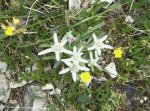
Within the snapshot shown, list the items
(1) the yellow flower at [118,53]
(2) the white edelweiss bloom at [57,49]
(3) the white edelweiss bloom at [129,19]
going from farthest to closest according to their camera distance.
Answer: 1. (3) the white edelweiss bloom at [129,19]
2. (1) the yellow flower at [118,53]
3. (2) the white edelweiss bloom at [57,49]

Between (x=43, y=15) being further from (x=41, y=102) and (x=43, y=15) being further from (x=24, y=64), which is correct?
(x=41, y=102)

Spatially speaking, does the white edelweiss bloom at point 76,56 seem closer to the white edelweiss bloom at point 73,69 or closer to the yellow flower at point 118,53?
the white edelweiss bloom at point 73,69

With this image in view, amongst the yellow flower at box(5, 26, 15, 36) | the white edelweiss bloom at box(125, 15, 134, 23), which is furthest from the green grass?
the yellow flower at box(5, 26, 15, 36)

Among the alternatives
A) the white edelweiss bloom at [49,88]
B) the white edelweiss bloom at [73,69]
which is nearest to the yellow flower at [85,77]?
the white edelweiss bloom at [73,69]

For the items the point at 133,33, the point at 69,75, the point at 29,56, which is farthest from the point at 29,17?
the point at 133,33

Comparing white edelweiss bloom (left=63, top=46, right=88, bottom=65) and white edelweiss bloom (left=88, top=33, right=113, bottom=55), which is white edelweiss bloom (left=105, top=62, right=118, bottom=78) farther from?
white edelweiss bloom (left=63, top=46, right=88, bottom=65)

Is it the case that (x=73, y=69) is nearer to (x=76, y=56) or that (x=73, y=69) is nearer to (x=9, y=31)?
(x=76, y=56)

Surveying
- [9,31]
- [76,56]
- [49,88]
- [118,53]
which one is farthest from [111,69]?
[9,31]
